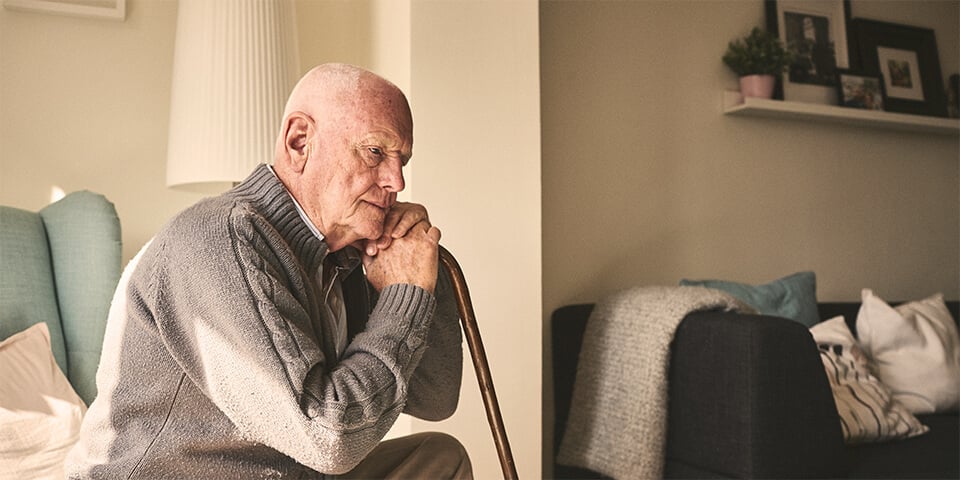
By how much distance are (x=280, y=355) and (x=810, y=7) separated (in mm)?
2961

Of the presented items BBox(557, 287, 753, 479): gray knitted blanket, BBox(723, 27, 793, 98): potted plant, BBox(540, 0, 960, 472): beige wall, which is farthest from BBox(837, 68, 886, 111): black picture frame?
BBox(557, 287, 753, 479): gray knitted blanket

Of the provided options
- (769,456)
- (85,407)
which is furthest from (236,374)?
(769,456)

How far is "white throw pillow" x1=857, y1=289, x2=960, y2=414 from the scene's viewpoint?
2.82 metres

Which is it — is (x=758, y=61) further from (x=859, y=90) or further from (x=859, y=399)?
(x=859, y=399)

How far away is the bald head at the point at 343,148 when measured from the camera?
1.37m

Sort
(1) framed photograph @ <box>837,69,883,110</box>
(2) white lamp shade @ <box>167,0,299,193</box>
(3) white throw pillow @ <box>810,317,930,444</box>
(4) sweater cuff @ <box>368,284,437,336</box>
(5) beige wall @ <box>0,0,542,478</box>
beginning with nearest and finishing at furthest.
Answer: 1. (4) sweater cuff @ <box>368,284,437,336</box>
2. (2) white lamp shade @ <box>167,0,299,193</box>
3. (5) beige wall @ <box>0,0,542,478</box>
4. (3) white throw pillow @ <box>810,317,930,444</box>
5. (1) framed photograph @ <box>837,69,883,110</box>

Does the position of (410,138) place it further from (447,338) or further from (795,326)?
(795,326)

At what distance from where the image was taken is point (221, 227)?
4.07ft

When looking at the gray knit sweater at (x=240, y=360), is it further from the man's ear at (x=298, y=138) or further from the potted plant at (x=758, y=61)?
the potted plant at (x=758, y=61)

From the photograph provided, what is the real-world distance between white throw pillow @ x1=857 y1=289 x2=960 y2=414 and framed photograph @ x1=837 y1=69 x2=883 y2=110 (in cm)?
90

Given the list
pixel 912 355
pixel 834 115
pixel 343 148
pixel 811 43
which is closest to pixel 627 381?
pixel 912 355

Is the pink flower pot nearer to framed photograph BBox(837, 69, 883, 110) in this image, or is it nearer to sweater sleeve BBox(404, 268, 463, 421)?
framed photograph BBox(837, 69, 883, 110)

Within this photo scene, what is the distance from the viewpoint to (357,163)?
1.38 meters

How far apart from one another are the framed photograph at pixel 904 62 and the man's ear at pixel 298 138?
113 inches
